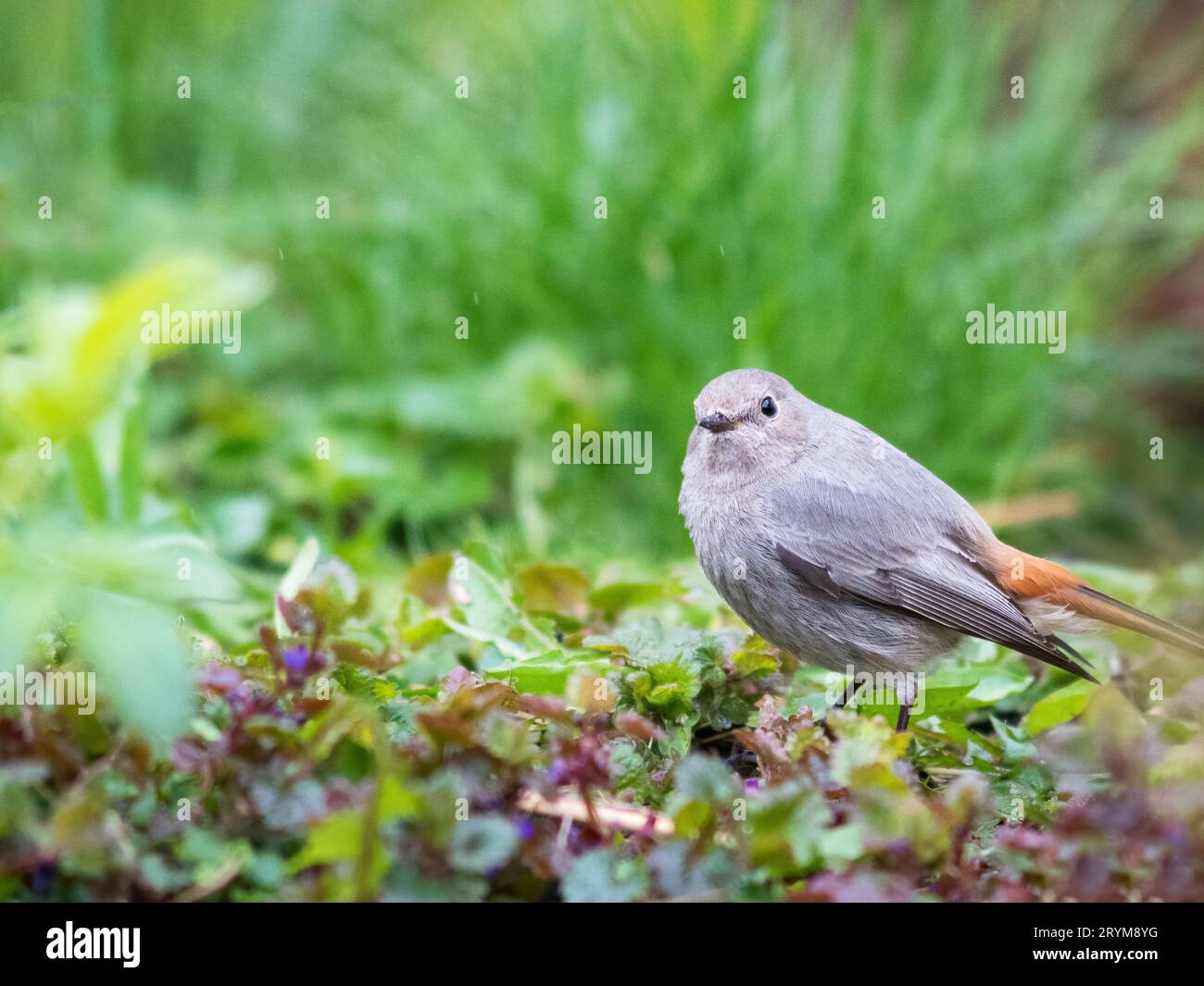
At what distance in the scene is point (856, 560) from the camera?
298cm

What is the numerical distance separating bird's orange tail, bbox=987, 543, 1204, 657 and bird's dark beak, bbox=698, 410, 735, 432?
73 centimetres

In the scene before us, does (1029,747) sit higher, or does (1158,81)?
(1158,81)

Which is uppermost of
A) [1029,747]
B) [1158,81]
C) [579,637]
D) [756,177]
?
[1158,81]

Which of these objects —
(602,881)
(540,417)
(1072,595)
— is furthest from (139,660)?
(540,417)

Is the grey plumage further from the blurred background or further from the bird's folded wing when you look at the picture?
the blurred background

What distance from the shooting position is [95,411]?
11.6 ft

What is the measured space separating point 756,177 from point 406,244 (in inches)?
62.2

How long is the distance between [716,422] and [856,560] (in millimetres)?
475

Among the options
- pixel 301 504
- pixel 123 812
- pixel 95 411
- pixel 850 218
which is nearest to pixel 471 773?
pixel 123 812

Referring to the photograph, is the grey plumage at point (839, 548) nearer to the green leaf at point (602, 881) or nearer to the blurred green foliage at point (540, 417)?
the blurred green foliage at point (540, 417)

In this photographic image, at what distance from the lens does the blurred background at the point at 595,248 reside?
5000 millimetres

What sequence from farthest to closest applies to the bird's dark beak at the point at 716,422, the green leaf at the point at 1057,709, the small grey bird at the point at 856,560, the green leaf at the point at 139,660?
the bird's dark beak at the point at 716,422 → the small grey bird at the point at 856,560 → the green leaf at the point at 1057,709 → the green leaf at the point at 139,660

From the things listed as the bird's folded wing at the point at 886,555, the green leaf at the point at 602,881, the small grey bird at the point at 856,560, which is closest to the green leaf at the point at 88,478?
the small grey bird at the point at 856,560

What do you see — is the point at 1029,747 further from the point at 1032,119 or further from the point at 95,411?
the point at 1032,119
